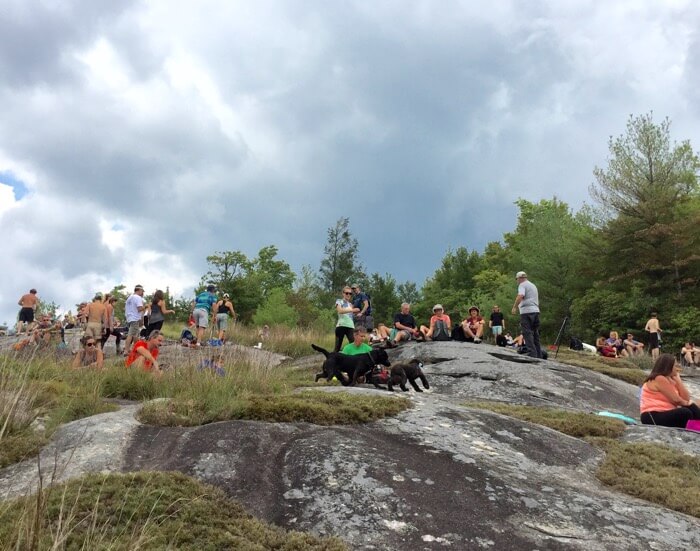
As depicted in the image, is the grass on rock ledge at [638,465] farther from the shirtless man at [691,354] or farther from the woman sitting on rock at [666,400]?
the shirtless man at [691,354]

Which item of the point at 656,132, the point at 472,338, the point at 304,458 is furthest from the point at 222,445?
the point at 656,132

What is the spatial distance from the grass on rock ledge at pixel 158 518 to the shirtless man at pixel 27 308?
673 inches

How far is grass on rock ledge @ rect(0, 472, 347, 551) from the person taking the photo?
293 centimetres

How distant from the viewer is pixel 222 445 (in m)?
4.46

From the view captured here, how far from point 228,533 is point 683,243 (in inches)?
1175

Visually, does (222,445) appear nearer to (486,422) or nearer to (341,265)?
(486,422)

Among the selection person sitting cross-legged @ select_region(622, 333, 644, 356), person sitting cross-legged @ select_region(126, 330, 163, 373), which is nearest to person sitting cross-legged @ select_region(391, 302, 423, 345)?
person sitting cross-legged @ select_region(126, 330, 163, 373)

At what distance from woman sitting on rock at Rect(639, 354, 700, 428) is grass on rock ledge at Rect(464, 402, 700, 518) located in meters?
0.52

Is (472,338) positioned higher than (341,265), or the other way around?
(341,265)

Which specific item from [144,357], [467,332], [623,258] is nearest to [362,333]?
[144,357]

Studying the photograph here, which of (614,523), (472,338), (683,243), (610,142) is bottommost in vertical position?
(614,523)

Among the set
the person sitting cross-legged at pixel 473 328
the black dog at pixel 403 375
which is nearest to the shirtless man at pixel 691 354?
the person sitting cross-legged at pixel 473 328

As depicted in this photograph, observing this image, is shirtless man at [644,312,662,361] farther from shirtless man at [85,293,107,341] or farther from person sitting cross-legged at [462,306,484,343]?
shirtless man at [85,293,107,341]

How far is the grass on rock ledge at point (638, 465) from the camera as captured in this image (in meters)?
4.62
